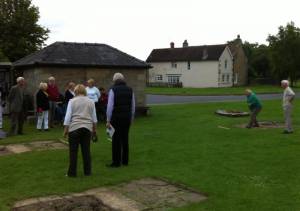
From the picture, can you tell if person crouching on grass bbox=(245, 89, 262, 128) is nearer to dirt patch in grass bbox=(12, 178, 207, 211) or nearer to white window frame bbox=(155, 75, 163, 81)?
dirt patch in grass bbox=(12, 178, 207, 211)

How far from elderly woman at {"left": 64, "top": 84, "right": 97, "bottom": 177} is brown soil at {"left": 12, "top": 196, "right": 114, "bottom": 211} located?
6.09 feet

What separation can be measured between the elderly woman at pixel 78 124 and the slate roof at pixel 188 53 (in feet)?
220

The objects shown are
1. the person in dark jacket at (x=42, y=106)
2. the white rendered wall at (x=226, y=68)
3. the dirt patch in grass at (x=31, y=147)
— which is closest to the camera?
the dirt patch in grass at (x=31, y=147)

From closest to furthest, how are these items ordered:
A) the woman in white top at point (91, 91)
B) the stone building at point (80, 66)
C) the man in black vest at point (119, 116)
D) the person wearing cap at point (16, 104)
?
the man in black vest at point (119, 116) < the person wearing cap at point (16, 104) < the woman in white top at point (91, 91) < the stone building at point (80, 66)

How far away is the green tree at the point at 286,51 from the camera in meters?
71.1

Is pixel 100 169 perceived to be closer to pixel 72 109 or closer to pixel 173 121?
pixel 72 109

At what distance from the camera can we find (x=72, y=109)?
32.6ft

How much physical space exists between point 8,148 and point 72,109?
4960 millimetres

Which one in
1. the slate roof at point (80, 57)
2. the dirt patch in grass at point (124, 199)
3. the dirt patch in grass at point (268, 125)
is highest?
the slate roof at point (80, 57)

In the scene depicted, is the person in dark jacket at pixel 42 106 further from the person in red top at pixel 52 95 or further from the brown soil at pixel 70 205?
the brown soil at pixel 70 205

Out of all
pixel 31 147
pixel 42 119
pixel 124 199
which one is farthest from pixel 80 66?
pixel 124 199

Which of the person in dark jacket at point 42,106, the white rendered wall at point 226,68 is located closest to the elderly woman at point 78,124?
the person in dark jacket at point 42,106

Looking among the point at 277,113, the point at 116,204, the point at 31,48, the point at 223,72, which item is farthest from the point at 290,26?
the point at 116,204

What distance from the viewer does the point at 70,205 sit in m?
7.85
